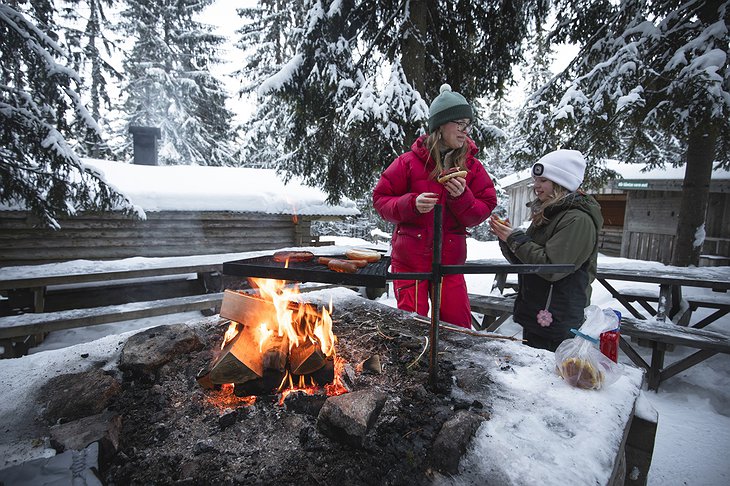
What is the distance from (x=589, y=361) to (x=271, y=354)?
1841mm

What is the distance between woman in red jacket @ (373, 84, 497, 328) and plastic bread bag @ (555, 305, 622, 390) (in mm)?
1144

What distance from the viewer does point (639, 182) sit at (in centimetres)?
1396

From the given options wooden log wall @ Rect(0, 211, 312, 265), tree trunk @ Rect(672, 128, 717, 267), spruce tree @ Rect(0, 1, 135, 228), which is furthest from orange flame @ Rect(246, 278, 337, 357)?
tree trunk @ Rect(672, 128, 717, 267)

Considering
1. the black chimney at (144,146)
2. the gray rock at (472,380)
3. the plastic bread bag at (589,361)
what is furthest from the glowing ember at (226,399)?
the black chimney at (144,146)

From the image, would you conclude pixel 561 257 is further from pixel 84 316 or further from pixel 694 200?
pixel 694 200

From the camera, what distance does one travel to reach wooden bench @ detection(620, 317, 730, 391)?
393 cm

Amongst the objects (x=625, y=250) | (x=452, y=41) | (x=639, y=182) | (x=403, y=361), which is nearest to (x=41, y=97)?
(x=403, y=361)

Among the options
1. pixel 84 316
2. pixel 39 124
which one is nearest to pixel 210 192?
pixel 39 124

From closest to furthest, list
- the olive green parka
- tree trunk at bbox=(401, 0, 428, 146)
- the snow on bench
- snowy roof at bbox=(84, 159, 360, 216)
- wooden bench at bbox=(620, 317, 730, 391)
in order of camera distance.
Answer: the olive green parka < wooden bench at bbox=(620, 317, 730, 391) < the snow on bench < tree trunk at bbox=(401, 0, 428, 146) < snowy roof at bbox=(84, 159, 360, 216)

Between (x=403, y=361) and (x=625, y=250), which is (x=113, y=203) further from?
(x=625, y=250)

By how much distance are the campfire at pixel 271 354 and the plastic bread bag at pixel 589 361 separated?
1.33 metres

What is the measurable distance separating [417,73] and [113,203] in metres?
5.70

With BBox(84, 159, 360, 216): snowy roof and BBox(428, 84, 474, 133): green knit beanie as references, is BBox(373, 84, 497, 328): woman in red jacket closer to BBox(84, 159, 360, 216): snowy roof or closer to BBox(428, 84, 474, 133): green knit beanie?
BBox(428, 84, 474, 133): green knit beanie

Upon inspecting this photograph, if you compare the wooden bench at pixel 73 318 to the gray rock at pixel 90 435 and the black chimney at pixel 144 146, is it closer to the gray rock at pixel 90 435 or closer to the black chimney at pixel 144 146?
the gray rock at pixel 90 435
